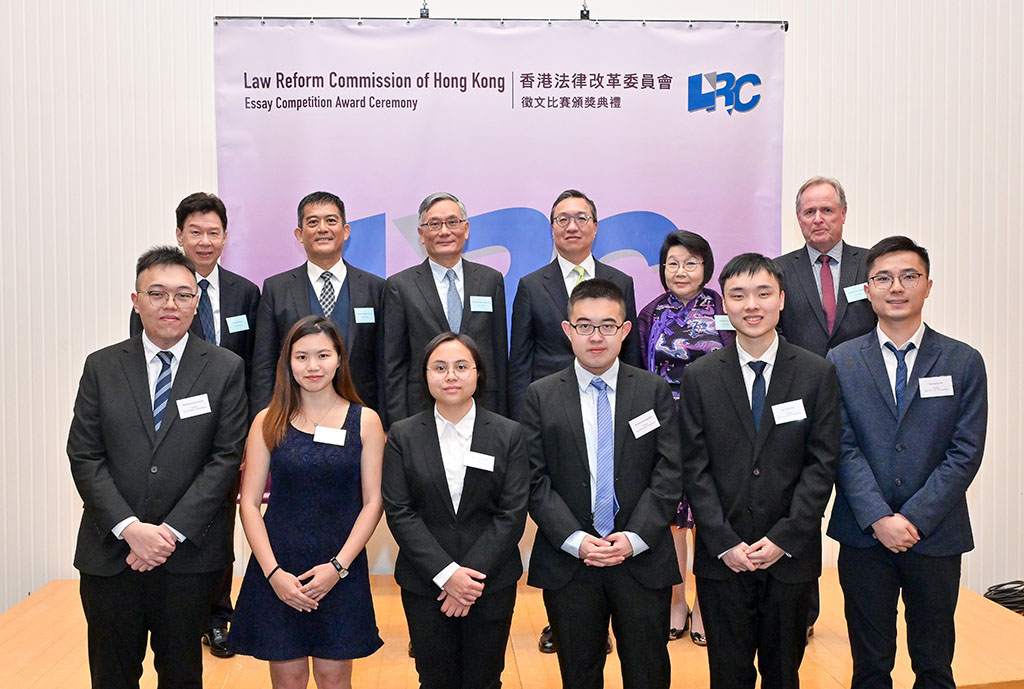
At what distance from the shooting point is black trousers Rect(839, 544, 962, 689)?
2.67 meters

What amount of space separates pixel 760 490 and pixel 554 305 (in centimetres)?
122

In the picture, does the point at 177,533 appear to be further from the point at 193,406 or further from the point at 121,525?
the point at 193,406

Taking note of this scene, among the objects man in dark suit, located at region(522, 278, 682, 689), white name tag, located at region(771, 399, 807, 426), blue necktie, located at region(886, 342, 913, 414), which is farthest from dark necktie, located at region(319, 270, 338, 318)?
blue necktie, located at region(886, 342, 913, 414)

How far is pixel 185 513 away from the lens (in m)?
2.57

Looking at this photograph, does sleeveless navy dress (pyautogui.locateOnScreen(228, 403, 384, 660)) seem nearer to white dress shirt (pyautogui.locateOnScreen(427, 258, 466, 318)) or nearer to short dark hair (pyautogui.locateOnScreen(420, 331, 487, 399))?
short dark hair (pyautogui.locateOnScreen(420, 331, 487, 399))

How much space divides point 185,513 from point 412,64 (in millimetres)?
2798

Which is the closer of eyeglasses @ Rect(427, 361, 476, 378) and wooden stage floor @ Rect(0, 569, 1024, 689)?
eyeglasses @ Rect(427, 361, 476, 378)

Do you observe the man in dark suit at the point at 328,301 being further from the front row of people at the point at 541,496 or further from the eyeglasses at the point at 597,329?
the eyeglasses at the point at 597,329

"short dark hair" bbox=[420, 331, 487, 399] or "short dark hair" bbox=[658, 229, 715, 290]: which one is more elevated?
"short dark hair" bbox=[658, 229, 715, 290]

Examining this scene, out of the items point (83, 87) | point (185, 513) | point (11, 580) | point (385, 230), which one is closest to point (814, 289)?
point (385, 230)

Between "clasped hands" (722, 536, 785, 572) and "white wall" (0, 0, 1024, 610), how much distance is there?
252cm

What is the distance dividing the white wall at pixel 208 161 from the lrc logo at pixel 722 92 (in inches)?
13.3

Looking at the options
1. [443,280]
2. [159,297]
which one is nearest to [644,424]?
[443,280]

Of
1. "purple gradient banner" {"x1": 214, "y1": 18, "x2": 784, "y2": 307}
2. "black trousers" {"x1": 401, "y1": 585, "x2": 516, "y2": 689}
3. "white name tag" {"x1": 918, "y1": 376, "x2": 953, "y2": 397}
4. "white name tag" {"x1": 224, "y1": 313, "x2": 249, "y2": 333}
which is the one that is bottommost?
"black trousers" {"x1": 401, "y1": 585, "x2": 516, "y2": 689}
